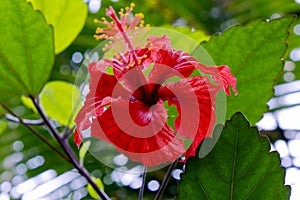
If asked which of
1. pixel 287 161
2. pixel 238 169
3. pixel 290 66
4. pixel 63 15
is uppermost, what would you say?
pixel 290 66

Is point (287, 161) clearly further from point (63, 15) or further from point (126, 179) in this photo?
point (63, 15)

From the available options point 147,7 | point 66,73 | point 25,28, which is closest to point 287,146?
point 147,7

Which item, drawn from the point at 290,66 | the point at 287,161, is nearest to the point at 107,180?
the point at 287,161

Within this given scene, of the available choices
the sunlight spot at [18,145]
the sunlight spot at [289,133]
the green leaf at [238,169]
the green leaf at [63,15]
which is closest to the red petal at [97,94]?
the green leaf at [238,169]

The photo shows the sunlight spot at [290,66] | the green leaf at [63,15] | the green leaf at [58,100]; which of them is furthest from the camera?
the sunlight spot at [290,66]

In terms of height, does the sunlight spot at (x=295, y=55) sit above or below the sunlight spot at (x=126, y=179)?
above

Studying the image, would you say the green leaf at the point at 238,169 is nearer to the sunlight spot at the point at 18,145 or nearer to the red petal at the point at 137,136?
the red petal at the point at 137,136
